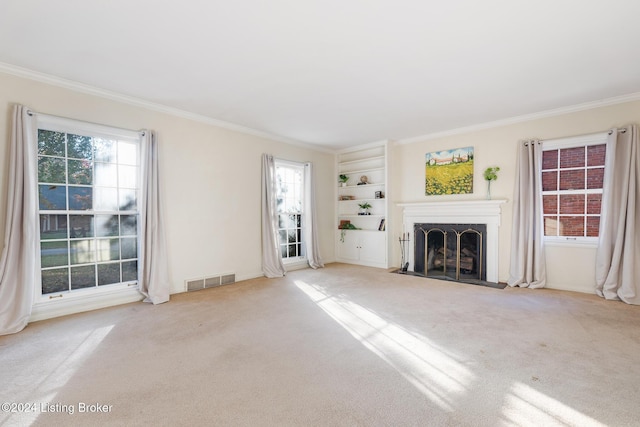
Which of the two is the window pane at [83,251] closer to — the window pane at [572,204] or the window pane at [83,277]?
the window pane at [83,277]

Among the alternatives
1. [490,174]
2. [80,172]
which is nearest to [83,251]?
[80,172]

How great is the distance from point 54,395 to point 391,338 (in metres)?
2.39

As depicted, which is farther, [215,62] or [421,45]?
[215,62]

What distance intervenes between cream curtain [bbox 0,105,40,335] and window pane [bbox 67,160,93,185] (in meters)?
0.37

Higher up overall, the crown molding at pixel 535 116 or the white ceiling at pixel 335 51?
the white ceiling at pixel 335 51

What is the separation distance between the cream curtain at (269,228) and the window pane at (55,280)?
2609mm

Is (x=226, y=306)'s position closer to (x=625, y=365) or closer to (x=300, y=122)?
(x=300, y=122)

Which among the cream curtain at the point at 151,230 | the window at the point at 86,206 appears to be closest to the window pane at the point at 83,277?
the window at the point at 86,206

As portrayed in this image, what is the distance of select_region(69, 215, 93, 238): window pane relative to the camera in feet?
11.1

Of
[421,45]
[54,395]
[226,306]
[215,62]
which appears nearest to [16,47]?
[215,62]

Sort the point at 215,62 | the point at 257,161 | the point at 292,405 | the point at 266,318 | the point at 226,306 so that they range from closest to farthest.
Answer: the point at 292,405 → the point at 215,62 → the point at 266,318 → the point at 226,306 → the point at 257,161

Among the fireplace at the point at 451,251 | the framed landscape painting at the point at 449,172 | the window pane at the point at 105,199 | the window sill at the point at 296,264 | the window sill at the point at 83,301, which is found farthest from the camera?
the window sill at the point at 296,264

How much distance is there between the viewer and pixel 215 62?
286 centimetres

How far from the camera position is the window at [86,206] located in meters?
3.23
